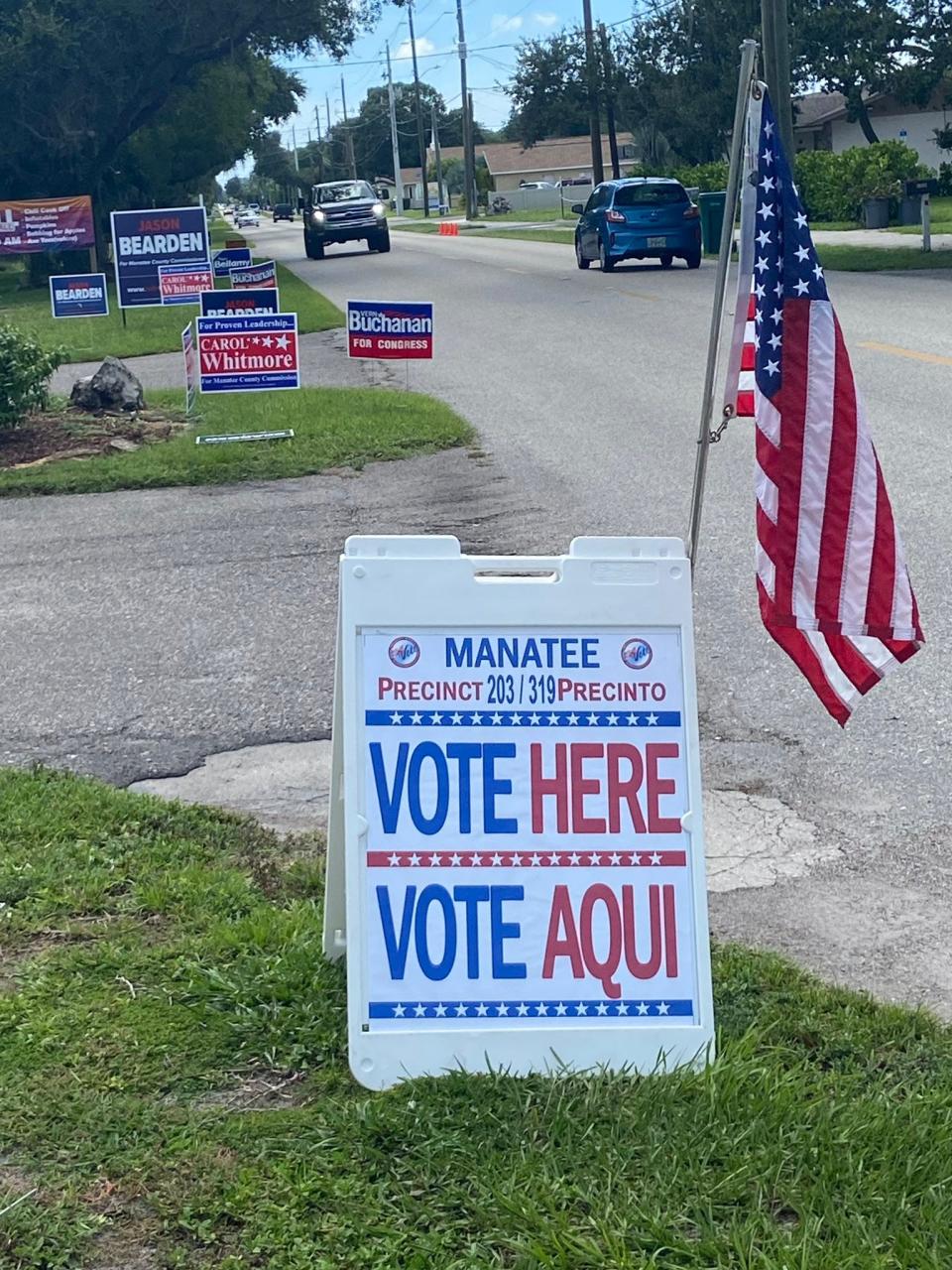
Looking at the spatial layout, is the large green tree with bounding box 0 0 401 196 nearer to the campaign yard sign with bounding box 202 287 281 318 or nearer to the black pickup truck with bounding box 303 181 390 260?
the black pickup truck with bounding box 303 181 390 260

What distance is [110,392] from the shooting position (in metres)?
14.8

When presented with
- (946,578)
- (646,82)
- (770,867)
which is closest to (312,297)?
(946,578)

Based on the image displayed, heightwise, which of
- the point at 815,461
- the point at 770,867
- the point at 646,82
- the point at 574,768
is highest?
the point at 646,82

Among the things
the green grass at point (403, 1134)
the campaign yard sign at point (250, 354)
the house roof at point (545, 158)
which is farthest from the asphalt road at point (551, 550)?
the house roof at point (545, 158)

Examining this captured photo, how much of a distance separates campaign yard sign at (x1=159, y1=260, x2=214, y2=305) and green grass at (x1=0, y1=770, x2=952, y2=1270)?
70.0 feet

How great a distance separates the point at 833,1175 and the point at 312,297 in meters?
27.2

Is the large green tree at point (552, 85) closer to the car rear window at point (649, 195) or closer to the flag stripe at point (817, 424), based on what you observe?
the car rear window at point (649, 195)

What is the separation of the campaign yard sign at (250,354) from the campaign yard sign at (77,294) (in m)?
11.3

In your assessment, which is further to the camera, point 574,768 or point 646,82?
point 646,82

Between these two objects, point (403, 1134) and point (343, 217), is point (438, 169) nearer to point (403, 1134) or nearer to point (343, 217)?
point (343, 217)

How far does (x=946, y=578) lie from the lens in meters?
7.43

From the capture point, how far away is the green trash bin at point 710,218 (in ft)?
108

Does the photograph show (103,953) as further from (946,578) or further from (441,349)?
(441,349)

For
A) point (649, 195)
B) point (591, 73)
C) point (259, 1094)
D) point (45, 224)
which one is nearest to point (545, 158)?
point (591, 73)
